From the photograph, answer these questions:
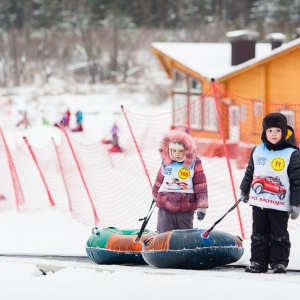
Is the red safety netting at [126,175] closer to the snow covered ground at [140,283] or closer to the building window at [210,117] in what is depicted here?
the building window at [210,117]

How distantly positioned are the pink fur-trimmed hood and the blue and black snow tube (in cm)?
78

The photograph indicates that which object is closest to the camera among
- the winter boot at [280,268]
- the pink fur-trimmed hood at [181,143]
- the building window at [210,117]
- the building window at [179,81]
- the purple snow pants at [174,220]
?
the winter boot at [280,268]

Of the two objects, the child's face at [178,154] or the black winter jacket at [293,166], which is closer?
the black winter jacket at [293,166]

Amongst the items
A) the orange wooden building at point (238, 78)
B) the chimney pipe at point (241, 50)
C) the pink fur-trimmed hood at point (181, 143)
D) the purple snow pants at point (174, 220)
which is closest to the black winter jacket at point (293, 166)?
the pink fur-trimmed hood at point (181, 143)

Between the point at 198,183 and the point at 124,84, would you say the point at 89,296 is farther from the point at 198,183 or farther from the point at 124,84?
the point at 124,84

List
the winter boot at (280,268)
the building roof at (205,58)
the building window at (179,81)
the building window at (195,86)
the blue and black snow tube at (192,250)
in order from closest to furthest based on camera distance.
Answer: the winter boot at (280,268) → the blue and black snow tube at (192,250) → the building roof at (205,58) → the building window at (195,86) → the building window at (179,81)

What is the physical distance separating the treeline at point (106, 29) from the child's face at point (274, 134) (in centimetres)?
5982

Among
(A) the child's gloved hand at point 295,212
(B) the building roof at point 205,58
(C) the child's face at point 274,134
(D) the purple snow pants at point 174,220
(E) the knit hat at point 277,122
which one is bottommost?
(B) the building roof at point 205,58

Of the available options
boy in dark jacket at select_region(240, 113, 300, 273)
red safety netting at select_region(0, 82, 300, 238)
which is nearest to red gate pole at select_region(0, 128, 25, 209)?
red safety netting at select_region(0, 82, 300, 238)

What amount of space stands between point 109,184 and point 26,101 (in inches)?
1548

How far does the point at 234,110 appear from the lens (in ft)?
74.8

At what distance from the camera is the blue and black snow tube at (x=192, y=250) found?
24.4ft

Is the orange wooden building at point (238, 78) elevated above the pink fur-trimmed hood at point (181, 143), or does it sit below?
below

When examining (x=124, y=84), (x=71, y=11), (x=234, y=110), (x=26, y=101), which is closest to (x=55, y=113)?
(x=26, y=101)
